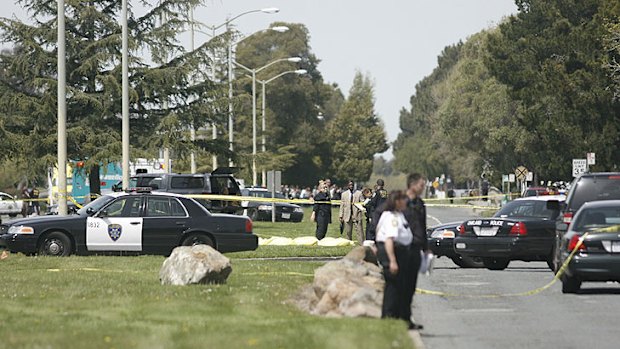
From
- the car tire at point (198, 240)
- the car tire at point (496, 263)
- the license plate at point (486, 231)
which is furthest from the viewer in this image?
the car tire at point (198, 240)

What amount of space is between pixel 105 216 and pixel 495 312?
12.9 m

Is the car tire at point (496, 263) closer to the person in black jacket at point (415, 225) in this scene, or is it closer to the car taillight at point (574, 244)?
the car taillight at point (574, 244)

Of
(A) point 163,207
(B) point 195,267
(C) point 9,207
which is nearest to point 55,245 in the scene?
(A) point 163,207

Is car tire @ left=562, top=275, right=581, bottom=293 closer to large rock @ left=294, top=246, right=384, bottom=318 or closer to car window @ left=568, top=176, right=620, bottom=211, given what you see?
car window @ left=568, top=176, right=620, bottom=211

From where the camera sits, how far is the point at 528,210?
1077 inches

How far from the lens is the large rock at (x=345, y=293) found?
628 inches

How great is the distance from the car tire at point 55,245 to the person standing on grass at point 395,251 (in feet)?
48.0

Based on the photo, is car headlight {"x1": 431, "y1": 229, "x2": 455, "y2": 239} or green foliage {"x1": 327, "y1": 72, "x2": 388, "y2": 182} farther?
green foliage {"x1": 327, "y1": 72, "x2": 388, "y2": 182}

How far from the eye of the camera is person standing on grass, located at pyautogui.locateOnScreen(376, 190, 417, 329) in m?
14.9

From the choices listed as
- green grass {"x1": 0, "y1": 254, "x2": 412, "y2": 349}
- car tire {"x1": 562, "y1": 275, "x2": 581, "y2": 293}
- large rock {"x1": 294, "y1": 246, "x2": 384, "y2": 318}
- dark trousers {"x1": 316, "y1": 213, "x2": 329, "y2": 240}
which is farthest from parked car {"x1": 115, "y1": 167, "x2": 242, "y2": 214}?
large rock {"x1": 294, "y1": 246, "x2": 384, "y2": 318}

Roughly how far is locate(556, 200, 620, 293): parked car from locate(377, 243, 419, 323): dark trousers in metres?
5.13

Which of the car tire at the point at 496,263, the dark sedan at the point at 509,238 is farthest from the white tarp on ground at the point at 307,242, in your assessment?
the dark sedan at the point at 509,238

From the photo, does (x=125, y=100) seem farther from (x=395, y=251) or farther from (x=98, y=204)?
(x=395, y=251)

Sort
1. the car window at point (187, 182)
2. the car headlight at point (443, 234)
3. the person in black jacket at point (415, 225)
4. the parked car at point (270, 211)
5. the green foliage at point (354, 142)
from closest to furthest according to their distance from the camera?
1. the person in black jacket at point (415, 225)
2. the car headlight at point (443, 234)
3. the car window at point (187, 182)
4. the parked car at point (270, 211)
5. the green foliage at point (354, 142)
